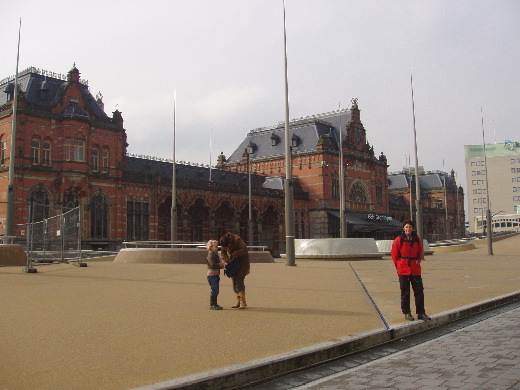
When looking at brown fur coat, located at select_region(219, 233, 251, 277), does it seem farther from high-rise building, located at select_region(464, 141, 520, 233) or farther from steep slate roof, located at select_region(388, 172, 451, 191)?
high-rise building, located at select_region(464, 141, 520, 233)

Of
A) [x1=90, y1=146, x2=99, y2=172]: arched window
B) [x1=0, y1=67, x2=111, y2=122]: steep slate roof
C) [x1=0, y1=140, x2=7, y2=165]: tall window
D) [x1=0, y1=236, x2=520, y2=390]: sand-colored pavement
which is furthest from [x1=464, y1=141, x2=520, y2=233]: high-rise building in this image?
[x1=0, y1=236, x2=520, y2=390]: sand-colored pavement

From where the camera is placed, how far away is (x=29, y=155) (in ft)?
129

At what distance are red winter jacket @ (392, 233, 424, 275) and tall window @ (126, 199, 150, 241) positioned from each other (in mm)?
37298

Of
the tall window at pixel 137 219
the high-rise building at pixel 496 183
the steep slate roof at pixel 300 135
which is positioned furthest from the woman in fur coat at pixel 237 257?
the high-rise building at pixel 496 183

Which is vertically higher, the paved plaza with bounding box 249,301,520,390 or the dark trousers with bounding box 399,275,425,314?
the dark trousers with bounding box 399,275,425,314

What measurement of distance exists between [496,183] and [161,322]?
497ft

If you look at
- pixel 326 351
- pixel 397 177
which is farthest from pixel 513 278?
pixel 397 177

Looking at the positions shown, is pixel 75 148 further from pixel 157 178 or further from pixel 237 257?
pixel 237 257

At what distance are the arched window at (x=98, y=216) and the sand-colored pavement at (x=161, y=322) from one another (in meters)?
26.1

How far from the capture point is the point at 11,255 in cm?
2133

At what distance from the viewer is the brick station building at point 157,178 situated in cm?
4006

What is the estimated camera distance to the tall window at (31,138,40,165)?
39.7 metres

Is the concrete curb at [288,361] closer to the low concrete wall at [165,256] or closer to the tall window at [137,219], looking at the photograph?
the low concrete wall at [165,256]

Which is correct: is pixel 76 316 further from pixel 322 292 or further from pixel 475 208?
pixel 475 208
